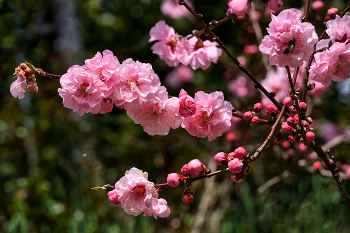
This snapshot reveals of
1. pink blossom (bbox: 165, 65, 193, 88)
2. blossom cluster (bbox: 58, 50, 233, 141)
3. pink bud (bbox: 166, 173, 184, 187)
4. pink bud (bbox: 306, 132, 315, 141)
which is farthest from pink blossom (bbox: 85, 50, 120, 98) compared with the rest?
pink blossom (bbox: 165, 65, 193, 88)

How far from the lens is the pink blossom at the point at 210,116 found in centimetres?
75

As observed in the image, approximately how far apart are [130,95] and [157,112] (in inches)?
4.2

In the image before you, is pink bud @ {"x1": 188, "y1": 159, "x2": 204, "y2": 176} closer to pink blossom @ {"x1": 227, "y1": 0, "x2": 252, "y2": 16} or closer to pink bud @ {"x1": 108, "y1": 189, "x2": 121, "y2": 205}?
pink bud @ {"x1": 108, "y1": 189, "x2": 121, "y2": 205}

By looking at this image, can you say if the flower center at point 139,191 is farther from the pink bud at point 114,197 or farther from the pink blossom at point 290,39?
the pink blossom at point 290,39

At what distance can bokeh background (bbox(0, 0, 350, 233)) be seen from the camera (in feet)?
5.85

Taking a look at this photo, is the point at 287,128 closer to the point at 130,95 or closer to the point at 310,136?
the point at 310,136

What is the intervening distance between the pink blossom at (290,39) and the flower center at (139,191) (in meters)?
0.48

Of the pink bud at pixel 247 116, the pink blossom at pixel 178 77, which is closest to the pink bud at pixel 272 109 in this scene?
the pink bud at pixel 247 116

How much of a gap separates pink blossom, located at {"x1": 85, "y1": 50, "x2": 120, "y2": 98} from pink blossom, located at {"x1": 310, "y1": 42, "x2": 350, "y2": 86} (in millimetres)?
Result: 511

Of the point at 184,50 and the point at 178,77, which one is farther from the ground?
the point at 184,50

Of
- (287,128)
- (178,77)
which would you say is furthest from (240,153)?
(178,77)

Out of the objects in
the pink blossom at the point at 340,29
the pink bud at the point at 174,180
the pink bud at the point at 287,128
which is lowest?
the pink bud at the point at 174,180

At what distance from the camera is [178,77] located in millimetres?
2742

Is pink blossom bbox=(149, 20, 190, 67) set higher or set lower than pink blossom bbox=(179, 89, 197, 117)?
lower
